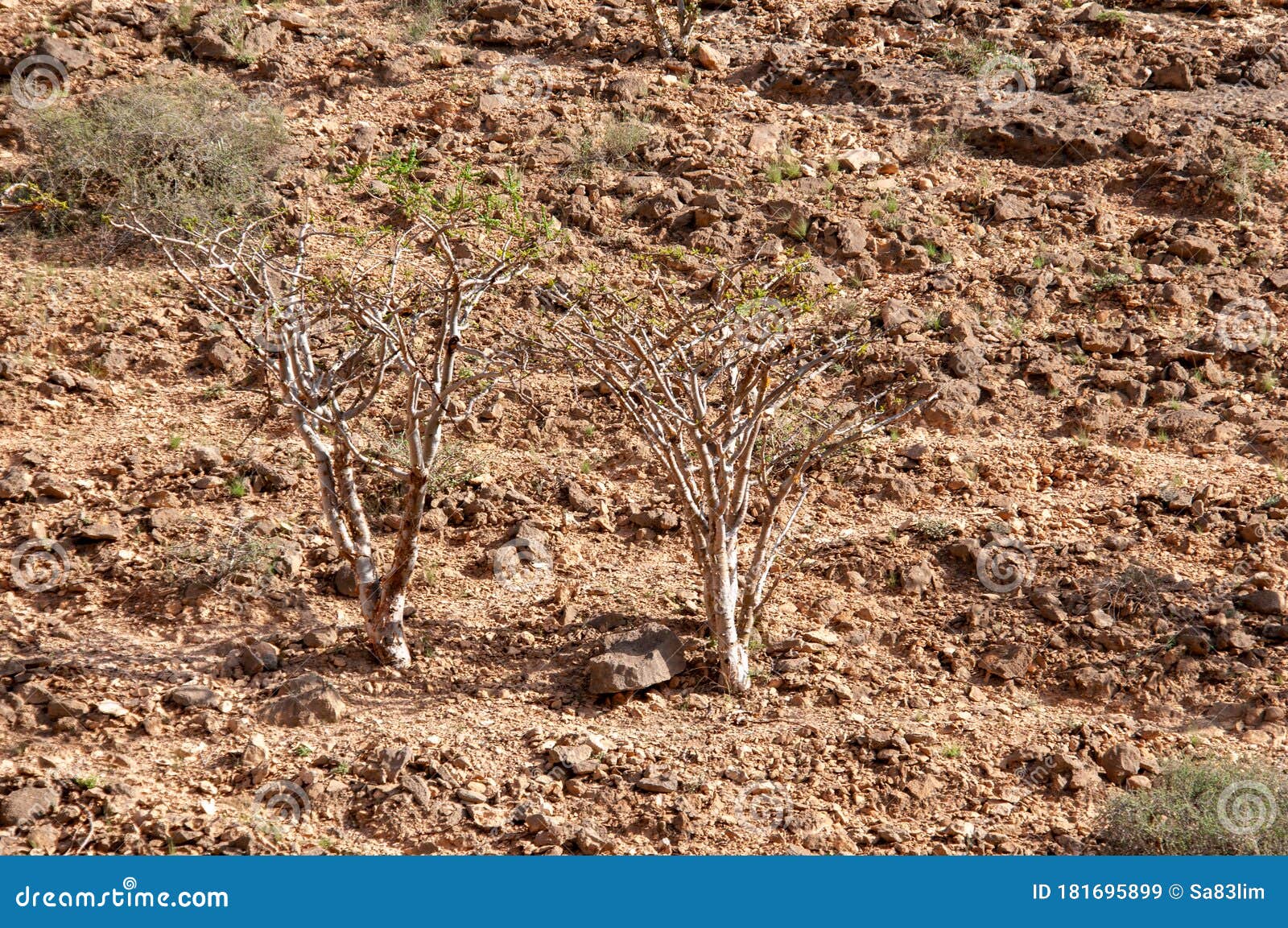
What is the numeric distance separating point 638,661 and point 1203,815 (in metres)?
2.18

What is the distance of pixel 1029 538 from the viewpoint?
608 cm

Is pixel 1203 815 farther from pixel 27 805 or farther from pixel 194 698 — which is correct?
pixel 27 805

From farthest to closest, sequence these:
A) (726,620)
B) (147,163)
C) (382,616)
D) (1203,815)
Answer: (147,163) → (382,616) → (726,620) → (1203,815)

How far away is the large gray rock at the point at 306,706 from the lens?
196 inches

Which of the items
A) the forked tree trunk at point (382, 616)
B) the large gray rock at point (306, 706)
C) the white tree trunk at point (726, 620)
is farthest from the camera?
the forked tree trunk at point (382, 616)

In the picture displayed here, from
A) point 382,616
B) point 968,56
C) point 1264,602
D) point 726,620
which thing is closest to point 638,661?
point 726,620

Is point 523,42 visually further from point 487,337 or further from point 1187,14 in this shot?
point 1187,14

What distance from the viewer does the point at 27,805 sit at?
4.32m

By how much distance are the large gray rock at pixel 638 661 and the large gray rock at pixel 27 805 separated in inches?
81.2

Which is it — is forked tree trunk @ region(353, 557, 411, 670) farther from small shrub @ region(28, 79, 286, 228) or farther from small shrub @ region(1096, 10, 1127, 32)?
small shrub @ region(1096, 10, 1127, 32)

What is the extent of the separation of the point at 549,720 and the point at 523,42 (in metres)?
6.70

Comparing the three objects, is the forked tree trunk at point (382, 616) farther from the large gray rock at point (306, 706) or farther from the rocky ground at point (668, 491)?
the large gray rock at point (306, 706)

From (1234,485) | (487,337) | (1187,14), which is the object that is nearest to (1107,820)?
(1234,485)

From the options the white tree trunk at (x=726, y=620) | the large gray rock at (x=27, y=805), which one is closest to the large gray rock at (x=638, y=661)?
the white tree trunk at (x=726, y=620)
